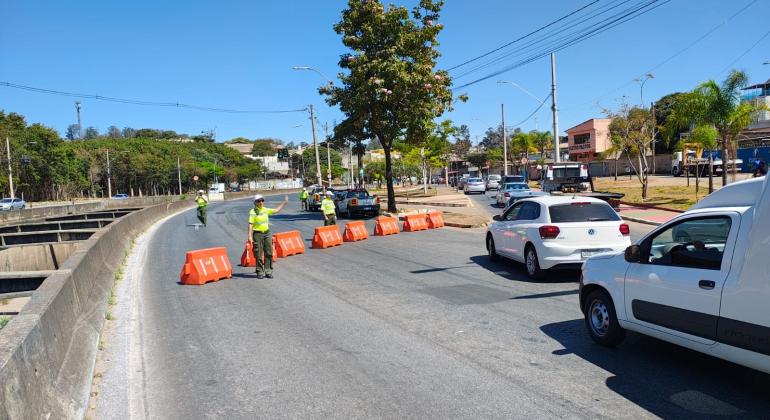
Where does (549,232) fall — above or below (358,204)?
above

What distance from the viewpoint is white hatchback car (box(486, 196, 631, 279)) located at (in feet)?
32.4

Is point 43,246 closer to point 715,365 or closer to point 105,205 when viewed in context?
point 715,365

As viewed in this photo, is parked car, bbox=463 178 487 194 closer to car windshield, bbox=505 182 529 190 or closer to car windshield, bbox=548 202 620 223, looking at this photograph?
car windshield, bbox=505 182 529 190

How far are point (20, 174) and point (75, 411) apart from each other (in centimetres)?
7789

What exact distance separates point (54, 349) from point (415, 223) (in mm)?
17254

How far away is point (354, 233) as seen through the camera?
18781mm

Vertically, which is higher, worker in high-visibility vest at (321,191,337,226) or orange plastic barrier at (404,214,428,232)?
worker in high-visibility vest at (321,191,337,226)

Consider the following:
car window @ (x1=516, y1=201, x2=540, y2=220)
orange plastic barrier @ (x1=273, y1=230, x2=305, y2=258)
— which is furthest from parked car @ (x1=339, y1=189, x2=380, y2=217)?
car window @ (x1=516, y1=201, x2=540, y2=220)

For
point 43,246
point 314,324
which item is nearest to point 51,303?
point 314,324

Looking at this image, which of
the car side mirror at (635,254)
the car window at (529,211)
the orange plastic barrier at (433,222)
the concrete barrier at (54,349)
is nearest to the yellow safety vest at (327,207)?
the orange plastic barrier at (433,222)

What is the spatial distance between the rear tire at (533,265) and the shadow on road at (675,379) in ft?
12.0

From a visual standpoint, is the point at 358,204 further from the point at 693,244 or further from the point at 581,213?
the point at 693,244

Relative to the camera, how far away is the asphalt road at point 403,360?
479cm

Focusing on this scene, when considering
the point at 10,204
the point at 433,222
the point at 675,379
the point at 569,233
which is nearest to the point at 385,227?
the point at 433,222
